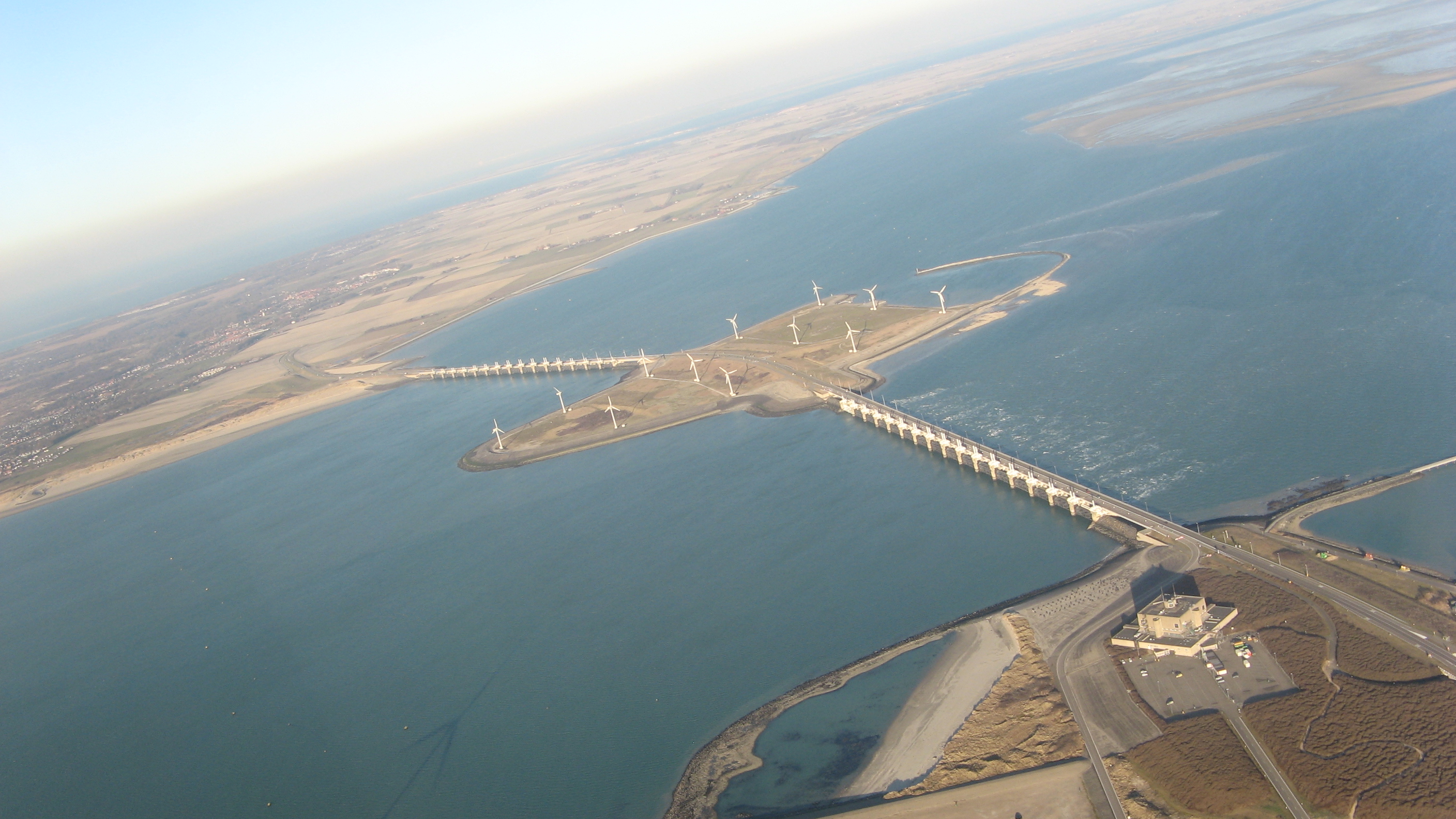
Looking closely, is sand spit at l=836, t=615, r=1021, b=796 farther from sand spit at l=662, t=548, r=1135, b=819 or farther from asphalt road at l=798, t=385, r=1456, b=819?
asphalt road at l=798, t=385, r=1456, b=819

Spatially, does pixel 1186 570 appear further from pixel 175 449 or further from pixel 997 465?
pixel 175 449

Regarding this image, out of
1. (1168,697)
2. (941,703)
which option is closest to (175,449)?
(941,703)

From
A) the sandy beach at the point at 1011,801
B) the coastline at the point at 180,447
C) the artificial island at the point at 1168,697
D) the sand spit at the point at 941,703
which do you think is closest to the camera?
the artificial island at the point at 1168,697

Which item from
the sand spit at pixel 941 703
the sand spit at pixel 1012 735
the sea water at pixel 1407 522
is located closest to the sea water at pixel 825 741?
the sand spit at pixel 941 703

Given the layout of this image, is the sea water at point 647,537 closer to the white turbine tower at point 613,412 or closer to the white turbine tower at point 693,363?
the white turbine tower at point 613,412

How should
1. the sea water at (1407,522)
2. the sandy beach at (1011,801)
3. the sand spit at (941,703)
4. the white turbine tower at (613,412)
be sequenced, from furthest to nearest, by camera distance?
1. the white turbine tower at (613,412)
2. the sea water at (1407,522)
3. the sand spit at (941,703)
4. the sandy beach at (1011,801)

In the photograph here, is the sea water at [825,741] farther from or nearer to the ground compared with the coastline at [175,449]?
nearer to the ground

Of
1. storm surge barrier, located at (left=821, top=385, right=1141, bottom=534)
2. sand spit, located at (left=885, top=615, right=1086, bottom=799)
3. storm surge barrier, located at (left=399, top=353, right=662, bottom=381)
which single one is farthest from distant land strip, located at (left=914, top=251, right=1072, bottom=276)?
sand spit, located at (left=885, top=615, right=1086, bottom=799)

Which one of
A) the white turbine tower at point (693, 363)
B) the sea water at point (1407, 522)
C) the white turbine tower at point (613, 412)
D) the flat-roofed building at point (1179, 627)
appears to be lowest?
the sea water at point (1407, 522)

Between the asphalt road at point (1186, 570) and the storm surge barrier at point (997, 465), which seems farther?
the storm surge barrier at point (997, 465)
